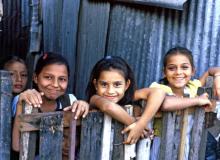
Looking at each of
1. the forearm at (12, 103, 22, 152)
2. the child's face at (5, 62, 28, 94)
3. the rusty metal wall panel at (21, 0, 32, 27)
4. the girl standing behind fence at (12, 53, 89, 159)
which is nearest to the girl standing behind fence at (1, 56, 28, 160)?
the child's face at (5, 62, 28, 94)

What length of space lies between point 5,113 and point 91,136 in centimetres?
59

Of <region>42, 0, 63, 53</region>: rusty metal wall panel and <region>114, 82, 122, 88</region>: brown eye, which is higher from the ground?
<region>42, 0, 63, 53</region>: rusty metal wall panel

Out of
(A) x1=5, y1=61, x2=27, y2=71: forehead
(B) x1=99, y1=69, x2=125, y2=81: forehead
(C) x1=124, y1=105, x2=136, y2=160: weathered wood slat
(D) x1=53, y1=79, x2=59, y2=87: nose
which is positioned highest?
(A) x1=5, y1=61, x2=27, y2=71: forehead

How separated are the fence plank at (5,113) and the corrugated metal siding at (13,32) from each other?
20.8ft

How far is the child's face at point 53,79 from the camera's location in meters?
3.16

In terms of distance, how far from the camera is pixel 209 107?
10.00 feet

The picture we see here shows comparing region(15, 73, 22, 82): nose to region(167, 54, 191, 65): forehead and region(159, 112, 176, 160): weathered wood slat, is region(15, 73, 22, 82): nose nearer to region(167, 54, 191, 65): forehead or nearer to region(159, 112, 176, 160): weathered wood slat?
region(167, 54, 191, 65): forehead

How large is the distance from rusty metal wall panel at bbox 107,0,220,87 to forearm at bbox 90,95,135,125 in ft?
7.18

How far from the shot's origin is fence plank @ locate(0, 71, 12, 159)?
218 cm

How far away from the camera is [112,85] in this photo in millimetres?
3174

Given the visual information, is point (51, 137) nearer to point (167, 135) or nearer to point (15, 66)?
point (167, 135)

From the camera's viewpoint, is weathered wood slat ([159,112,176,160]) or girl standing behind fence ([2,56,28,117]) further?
girl standing behind fence ([2,56,28,117])

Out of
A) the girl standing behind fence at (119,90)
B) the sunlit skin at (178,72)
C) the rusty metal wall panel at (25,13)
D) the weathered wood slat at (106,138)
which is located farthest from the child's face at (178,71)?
the rusty metal wall panel at (25,13)

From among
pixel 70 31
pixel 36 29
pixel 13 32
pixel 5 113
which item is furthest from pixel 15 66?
pixel 13 32
